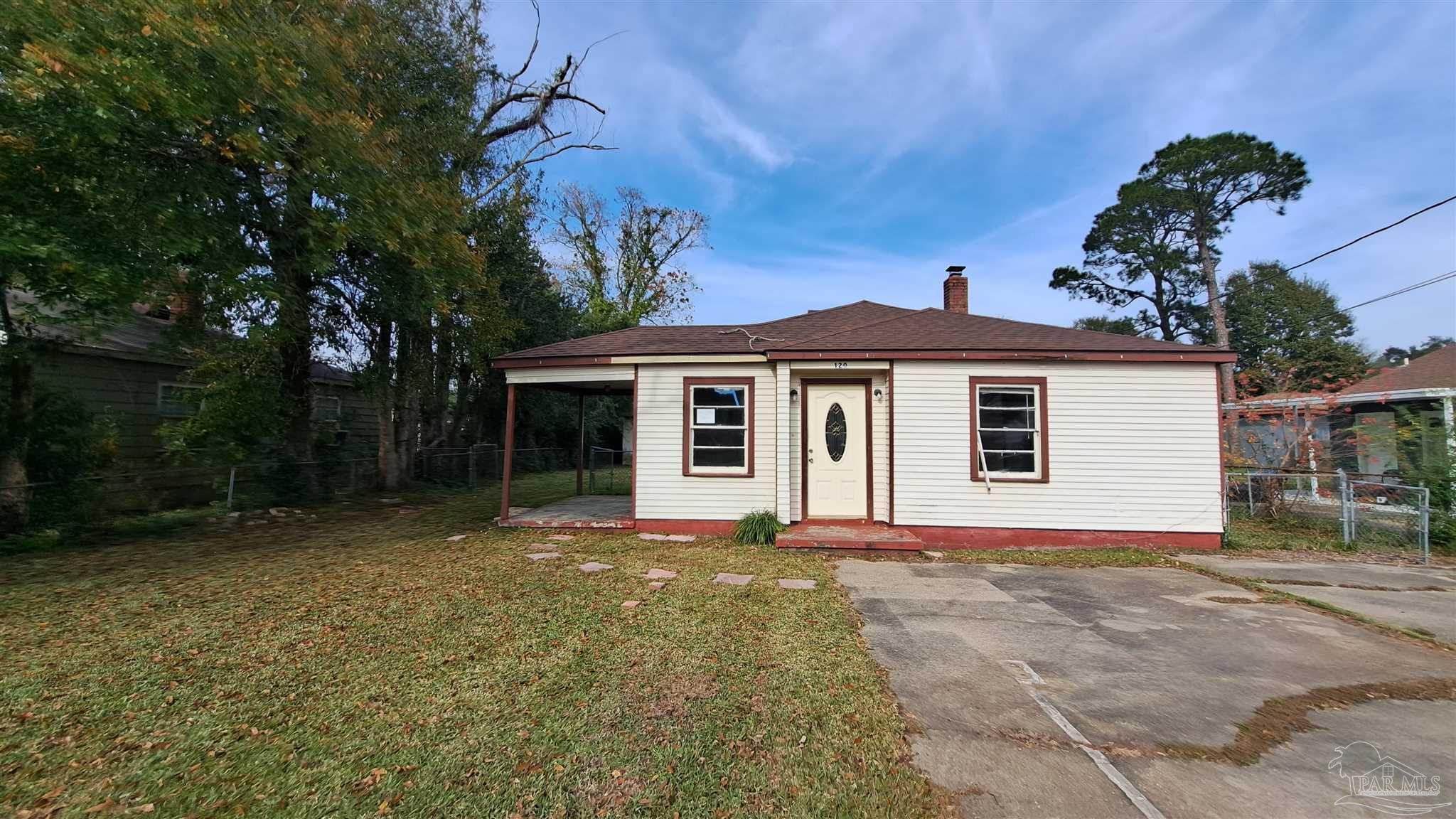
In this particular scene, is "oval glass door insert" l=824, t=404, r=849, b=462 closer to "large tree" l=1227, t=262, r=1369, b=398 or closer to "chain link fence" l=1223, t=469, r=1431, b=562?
"chain link fence" l=1223, t=469, r=1431, b=562

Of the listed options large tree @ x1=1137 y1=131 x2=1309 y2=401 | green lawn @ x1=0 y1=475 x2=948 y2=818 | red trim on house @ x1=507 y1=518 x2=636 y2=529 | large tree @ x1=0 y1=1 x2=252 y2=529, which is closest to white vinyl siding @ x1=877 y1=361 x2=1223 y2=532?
green lawn @ x1=0 y1=475 x2=948 y2=818

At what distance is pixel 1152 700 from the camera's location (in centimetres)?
311

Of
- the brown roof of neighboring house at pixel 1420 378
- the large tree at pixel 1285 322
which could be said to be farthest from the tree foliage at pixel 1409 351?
the brown roof of neighboring house at pixel 1420 378

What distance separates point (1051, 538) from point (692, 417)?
520cm

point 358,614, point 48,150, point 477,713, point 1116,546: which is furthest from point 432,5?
point 1116,546

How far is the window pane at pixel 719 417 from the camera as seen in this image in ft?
25.9

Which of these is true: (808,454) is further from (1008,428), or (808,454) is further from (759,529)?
(1008,428)

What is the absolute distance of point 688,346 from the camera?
8.07 meters

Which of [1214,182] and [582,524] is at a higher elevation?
[1214,182]

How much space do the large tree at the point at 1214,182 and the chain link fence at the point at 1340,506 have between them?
15359mm

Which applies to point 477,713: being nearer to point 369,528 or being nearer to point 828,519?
point 828,519

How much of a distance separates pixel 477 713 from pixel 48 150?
23.6ft

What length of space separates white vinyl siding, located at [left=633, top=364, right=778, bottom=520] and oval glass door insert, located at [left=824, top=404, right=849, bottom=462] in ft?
2.68

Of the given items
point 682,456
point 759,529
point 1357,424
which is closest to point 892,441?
point 759,529
